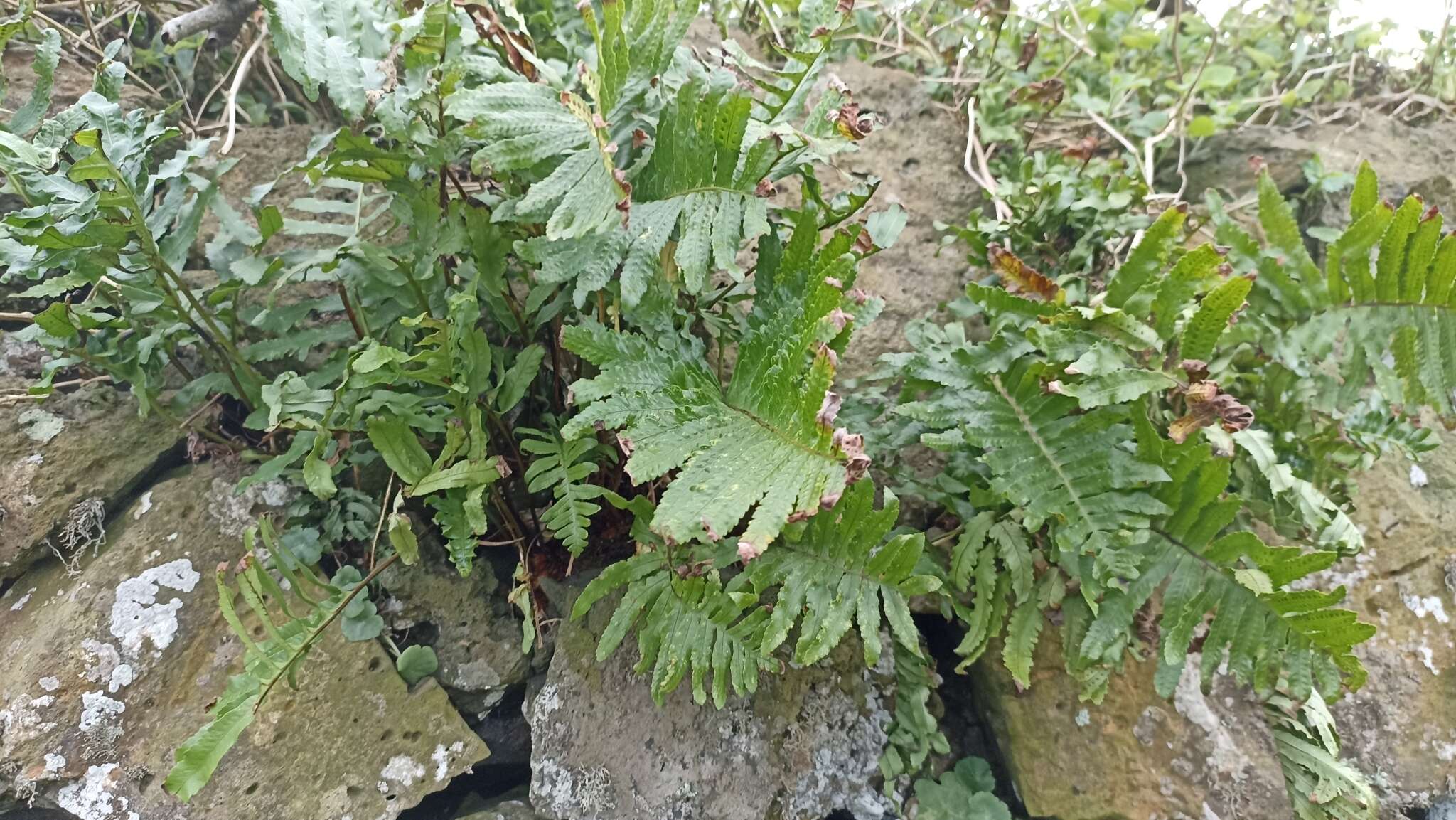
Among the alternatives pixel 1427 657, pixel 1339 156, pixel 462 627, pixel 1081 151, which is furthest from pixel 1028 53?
pixel 462 627

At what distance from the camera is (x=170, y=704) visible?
68.6 inches

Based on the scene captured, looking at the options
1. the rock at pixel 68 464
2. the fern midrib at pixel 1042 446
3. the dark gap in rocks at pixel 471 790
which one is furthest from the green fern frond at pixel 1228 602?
the rock at pixel 68 464

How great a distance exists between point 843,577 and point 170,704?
152cm

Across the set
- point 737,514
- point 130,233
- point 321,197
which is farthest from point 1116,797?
point 321,197

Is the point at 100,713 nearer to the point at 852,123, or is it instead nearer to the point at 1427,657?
the point at 852,123

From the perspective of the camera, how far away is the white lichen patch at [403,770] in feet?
5.76

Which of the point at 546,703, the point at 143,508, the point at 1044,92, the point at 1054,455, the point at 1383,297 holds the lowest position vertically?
the point at 546,703

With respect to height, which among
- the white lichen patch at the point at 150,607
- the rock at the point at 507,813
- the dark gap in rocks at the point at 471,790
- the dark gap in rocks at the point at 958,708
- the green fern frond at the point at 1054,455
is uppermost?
the green fern frond at the point at 1054,455

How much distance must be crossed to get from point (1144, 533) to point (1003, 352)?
46 centimetres

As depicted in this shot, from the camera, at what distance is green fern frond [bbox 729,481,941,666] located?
1.49 m

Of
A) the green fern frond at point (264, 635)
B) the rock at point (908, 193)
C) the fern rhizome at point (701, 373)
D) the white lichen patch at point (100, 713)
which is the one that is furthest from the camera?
the rock at point (908, 193)

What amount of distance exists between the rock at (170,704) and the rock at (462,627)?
0.09 meters

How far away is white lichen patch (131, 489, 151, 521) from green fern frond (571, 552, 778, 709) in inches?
45.1

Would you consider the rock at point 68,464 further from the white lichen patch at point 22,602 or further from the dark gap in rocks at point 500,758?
the dark gap in rocks at point 500,758
